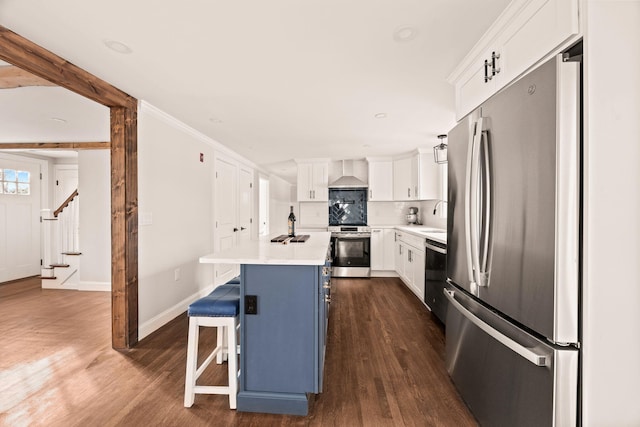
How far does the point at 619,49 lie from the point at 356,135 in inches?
118

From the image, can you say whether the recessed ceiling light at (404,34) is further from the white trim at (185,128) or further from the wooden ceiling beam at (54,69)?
the white trim at (185,128)

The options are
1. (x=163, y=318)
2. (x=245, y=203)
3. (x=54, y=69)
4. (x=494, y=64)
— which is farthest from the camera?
(x=245, y=203)

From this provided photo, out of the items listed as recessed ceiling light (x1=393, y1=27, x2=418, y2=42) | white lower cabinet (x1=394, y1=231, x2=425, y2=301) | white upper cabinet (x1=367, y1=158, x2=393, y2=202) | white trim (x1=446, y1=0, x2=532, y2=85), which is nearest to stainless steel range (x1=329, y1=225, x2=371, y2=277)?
white lower cabinet (x1=394, y1=231, x2=425, y2=301)

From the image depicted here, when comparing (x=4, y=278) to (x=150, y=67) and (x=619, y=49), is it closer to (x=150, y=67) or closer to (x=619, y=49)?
(x=150, y=67)

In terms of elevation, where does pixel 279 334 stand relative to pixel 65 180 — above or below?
below

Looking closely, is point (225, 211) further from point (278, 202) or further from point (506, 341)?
point (278, 202)

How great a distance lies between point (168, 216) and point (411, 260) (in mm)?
3234

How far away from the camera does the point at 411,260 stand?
4188 millimetres

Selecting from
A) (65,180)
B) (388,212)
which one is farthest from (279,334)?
(65,180)

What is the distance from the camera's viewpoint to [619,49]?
104 cm

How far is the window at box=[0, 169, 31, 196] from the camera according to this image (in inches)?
192

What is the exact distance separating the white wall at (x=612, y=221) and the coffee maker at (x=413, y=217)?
4.54m

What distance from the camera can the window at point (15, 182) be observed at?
4.87 meters

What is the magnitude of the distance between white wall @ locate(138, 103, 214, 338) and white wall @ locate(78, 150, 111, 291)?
1742mm
